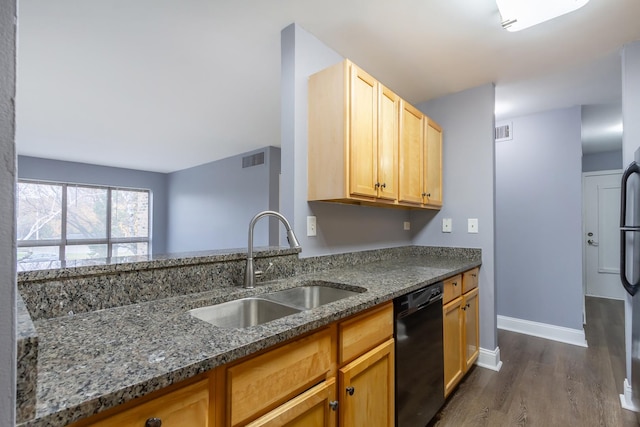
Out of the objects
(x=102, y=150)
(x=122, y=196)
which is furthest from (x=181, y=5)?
(x=122, y=196)

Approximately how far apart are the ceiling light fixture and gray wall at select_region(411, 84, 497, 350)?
1049 millimetres

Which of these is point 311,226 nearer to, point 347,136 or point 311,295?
point 311,295

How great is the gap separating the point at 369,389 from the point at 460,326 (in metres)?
1.19

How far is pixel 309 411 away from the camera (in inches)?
40.8

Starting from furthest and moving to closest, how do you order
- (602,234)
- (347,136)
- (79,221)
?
1. (79,221)
2. (602,234)
3. (347,136)

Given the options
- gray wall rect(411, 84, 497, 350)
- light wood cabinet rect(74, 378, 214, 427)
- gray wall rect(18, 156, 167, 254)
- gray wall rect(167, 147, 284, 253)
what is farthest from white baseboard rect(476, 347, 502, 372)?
gray wall rect(18, 156, 167, 254)

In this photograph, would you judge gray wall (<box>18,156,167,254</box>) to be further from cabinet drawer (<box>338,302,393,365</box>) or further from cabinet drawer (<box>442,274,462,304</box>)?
cabinet drawer (<box>338,302,393,365</box>)

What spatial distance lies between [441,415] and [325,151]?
5.79 ft

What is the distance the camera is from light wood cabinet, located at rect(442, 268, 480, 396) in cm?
199

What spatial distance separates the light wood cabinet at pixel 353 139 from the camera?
174cm

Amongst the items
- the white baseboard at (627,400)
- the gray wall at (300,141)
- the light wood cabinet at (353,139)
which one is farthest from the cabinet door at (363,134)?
the white baseboard at (627,400)

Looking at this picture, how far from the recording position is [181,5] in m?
1.74

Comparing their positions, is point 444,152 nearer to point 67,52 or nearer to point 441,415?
point 441,415

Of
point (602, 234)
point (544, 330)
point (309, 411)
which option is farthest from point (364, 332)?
point (602, 234)
